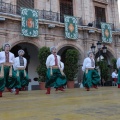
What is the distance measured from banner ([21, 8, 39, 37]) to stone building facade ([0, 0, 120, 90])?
377mm

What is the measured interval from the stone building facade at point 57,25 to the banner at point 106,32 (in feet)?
1.26

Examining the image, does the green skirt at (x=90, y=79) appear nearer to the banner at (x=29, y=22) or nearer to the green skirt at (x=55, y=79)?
the green skirt at (x=55, y=79)

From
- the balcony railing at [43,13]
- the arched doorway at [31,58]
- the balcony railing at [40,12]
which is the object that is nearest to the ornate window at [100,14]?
the balcony railing at [43,13]

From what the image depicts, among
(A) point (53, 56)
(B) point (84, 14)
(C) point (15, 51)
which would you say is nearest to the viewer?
(A) point (53, 56)

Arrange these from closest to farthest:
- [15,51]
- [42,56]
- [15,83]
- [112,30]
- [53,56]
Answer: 1. [15,83]
2. [53,56]
3. [42,56]
4. [15,51]
5. [112,30]

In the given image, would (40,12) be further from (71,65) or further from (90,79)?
(90,79)

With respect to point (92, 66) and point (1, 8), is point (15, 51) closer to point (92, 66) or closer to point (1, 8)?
point (1, 8)

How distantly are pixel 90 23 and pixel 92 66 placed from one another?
814 centimetres

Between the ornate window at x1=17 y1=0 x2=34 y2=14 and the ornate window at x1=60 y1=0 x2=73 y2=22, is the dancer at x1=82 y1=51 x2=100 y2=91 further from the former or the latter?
the ornate window at x1=60 y1=0 x2=73 y2=22

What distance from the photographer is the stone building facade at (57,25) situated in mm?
13055

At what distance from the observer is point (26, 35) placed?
13086mm

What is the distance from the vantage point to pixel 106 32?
16812 millimetres

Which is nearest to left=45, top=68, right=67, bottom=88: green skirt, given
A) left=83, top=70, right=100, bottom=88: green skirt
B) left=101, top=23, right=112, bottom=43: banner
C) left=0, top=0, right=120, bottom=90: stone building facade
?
left=83, top=70, right=100, bottom=88: green skirt

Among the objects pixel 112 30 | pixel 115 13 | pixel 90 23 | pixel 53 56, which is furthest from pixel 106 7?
pixel 53 56
